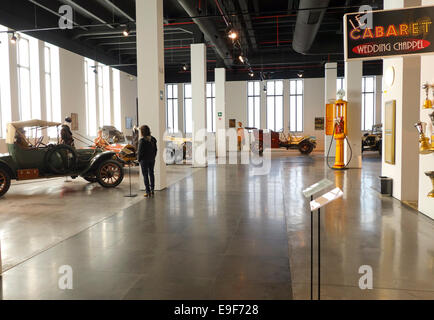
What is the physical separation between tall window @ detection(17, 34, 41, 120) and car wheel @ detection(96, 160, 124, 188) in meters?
6.87

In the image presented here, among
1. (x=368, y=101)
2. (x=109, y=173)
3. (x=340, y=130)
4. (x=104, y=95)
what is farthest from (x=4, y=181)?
(x=368, y=101)

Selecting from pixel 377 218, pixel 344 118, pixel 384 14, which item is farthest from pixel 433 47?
pixel 344 118

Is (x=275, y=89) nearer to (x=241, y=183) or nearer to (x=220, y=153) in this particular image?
(x=220, y=153)

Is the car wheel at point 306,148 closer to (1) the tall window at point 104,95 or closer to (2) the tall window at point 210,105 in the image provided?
(2) the tall window at point 210,105

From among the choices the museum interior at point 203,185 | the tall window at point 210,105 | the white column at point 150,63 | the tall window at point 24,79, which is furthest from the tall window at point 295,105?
the white column at point 150,63

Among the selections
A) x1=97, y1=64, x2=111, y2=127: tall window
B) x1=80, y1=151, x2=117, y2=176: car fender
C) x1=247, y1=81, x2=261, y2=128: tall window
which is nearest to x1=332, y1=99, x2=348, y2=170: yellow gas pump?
x1=80, y1=151, x2=117, y2=176: car fender

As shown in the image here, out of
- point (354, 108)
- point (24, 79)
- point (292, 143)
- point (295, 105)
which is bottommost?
point (292, 143)

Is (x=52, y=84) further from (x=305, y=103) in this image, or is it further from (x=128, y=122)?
(x=305, y=103)

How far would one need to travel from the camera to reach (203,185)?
8.98 metres

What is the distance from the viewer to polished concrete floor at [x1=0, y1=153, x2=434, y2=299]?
3111 mm

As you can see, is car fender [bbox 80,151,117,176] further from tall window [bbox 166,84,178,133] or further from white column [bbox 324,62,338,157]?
tall window [bbox 166,84,178,133]

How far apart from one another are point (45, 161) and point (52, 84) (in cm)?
888

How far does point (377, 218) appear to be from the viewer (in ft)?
18.2

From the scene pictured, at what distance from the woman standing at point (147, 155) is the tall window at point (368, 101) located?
62.1 ft
